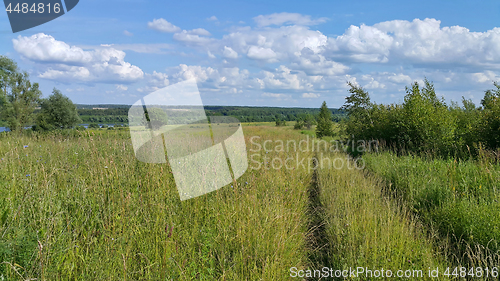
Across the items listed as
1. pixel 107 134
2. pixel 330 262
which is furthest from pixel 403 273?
pixel 107 134

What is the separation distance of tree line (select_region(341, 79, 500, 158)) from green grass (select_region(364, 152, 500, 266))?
125 inches

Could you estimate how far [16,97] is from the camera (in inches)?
2019

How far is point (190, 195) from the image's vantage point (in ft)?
14.3

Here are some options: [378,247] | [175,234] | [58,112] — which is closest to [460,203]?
[378,247]

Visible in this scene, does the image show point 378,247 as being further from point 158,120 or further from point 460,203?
point 158,120

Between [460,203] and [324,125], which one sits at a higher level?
[324,125]

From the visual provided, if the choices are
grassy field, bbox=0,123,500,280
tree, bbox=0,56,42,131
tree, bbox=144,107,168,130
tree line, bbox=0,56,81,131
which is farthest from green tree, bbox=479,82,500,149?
tree, bbox=0,56,42,131

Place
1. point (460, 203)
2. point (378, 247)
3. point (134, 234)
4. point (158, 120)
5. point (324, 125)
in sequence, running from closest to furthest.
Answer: point (134, 234) < point (378, 247) < point (460, 203) < point (158, 120) < point (324, 125)

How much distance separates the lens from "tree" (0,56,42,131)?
153 ft

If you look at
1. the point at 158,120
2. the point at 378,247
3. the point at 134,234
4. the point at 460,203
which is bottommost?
the point at 378,247

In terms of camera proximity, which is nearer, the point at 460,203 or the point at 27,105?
the point at 460,203

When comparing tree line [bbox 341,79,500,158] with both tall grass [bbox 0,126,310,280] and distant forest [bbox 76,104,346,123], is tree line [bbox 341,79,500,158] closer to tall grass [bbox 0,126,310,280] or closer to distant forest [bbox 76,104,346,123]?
distant forest [bbox 76,104,346,123]

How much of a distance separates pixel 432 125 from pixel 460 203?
29.2 feet

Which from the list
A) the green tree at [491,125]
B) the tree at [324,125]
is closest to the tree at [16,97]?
the tree at [324,125]
